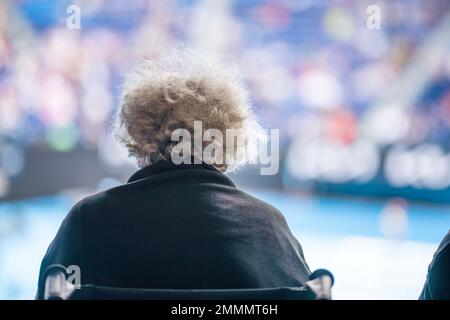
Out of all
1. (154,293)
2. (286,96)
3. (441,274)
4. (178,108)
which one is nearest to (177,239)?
(154,293)

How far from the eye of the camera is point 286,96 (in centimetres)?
689

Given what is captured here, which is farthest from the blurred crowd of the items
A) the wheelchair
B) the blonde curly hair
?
the wheelchair

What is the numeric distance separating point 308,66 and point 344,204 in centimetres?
141

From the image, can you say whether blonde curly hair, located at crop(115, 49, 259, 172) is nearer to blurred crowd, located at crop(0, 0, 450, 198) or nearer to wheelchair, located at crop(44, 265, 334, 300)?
wheelchair, located at crop(44, 265, 334, 300)

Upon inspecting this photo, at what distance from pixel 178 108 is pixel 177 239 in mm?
396

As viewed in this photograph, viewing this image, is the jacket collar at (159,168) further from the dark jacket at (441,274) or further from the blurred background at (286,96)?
the blurred background at (286,96)

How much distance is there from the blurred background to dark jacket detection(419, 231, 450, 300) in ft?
13.0

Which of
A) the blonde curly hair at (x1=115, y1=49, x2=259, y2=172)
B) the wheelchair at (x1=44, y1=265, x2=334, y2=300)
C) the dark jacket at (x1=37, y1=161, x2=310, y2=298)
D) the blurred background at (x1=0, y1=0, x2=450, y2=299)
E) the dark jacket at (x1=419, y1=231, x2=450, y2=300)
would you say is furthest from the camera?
the blurred background at (x1=0, y1=0, x2=450, y2=299)

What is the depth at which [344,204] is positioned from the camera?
6.52 m

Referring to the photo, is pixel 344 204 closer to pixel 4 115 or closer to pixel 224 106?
pixel 4 115

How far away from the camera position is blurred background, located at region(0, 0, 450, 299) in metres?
6.22

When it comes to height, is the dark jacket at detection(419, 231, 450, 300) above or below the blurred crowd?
below

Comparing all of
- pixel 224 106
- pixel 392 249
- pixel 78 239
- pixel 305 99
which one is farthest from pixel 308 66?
pixel 78 239

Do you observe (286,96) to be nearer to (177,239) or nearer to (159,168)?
(159,168)
